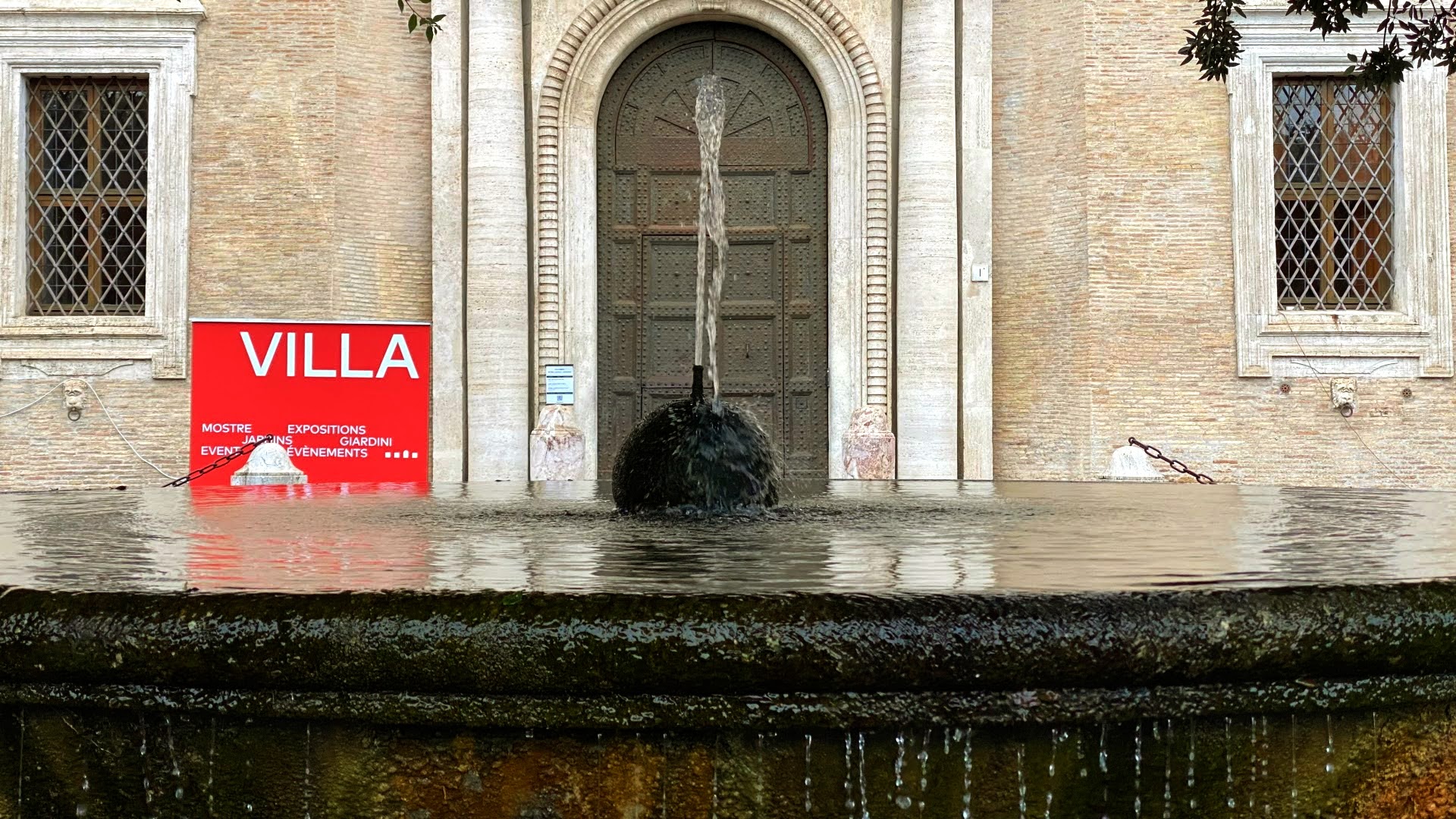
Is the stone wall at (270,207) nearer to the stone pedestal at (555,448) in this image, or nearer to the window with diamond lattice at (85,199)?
the window with diamond lattice at (85,199)

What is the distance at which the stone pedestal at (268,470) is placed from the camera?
9.50 m

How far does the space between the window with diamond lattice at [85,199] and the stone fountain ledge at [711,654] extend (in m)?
11.1

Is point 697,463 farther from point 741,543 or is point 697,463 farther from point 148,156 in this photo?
point 148,156

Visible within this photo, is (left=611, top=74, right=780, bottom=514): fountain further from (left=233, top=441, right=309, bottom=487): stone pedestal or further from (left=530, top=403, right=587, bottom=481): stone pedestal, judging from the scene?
(left=530, top=403, right=587, bottom=481): stone pedestal

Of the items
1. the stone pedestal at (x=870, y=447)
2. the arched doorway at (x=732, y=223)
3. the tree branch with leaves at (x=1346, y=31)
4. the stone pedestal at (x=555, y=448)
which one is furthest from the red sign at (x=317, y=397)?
the tree branch with leaves at (x=1346, y=31)

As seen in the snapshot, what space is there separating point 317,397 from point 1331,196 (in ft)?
27.7

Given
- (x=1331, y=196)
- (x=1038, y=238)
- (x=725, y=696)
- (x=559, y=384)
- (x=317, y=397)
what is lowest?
(x=725, y=696)

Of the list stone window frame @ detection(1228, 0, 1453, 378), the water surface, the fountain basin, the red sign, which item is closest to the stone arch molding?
the red sign

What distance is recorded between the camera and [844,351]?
11453 mm

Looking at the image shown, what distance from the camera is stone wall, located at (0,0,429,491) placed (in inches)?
456

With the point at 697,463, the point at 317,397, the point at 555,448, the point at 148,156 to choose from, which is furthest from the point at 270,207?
the point at 697,463

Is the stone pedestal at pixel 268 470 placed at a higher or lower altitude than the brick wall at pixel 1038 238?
lower

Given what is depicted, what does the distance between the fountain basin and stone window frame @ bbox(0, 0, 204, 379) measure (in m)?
10.5

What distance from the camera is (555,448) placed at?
35.8ft
